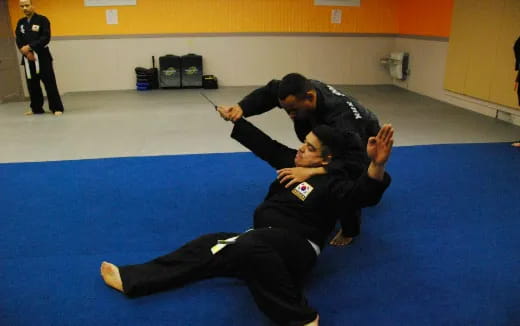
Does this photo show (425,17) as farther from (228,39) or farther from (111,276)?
(111,276)

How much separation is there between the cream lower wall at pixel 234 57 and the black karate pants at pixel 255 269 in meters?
6.43

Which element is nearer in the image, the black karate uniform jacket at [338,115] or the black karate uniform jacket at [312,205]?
the black karate uniform jacket at [312,205]

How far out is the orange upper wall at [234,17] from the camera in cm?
746

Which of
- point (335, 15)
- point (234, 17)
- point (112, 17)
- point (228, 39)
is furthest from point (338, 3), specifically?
point (112, 17)

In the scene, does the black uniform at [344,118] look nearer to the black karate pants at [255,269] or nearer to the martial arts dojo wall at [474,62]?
the black karate pants at [255,269]

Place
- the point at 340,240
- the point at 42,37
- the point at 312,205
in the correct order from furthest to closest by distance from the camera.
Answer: the point at 42,37
the point at 340,240
the point at 312,205

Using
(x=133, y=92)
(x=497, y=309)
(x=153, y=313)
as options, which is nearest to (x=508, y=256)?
(x=497, y=309)

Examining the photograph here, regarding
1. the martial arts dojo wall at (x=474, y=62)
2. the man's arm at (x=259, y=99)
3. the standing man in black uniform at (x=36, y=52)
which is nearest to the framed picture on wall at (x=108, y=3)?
the standing man in black uniform at (x=36, y=52)

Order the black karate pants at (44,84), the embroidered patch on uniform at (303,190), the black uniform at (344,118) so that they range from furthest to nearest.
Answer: the black karate pants at (44,84) < the black uniform at (344,118) < the embroidered patch on uniform at (303,190)

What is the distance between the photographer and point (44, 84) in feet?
19.6

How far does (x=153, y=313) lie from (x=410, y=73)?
7176 millimetres

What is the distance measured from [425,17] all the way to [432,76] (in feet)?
3.44

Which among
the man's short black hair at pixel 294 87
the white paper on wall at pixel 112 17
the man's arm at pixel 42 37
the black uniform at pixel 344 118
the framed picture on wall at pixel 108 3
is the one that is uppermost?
the framed picture on wall at pixel 108 3

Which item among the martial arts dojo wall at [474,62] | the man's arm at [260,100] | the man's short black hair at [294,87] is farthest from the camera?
the martial arts dojo wall at [474,62]
